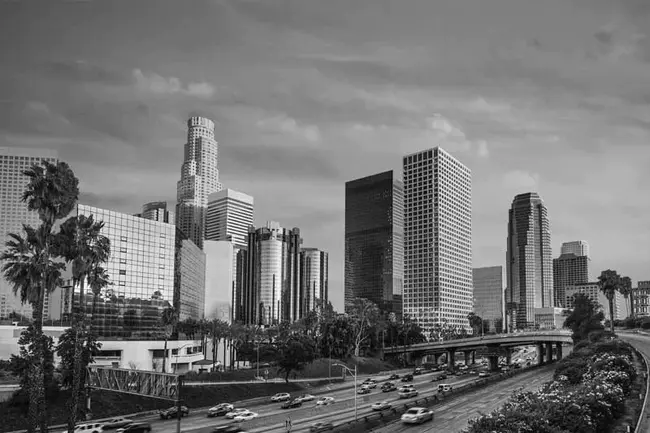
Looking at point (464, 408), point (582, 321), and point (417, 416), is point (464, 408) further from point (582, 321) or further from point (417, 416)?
point (582, 321)

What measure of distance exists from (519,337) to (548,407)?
Answer: 146722mm

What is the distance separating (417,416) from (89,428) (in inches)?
1573

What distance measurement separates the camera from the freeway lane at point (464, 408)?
72.8 metres

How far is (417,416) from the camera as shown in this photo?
246ft

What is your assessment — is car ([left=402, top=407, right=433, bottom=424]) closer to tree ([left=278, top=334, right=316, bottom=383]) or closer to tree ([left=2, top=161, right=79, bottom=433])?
tree ([left=2, top=161, right=79, bottom=433])

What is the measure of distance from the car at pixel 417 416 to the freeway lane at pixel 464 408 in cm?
67

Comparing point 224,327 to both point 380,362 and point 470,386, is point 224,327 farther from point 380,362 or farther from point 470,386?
point 470,386

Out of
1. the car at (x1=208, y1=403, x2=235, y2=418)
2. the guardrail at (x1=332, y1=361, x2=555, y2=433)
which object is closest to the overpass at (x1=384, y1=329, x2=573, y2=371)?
the guardrail at (x1=332, y1=361, x2=555, y2=433)

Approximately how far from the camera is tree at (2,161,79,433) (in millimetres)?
52594

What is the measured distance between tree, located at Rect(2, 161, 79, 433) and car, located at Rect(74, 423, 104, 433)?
56.8ft

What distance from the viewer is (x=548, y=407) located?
134ft

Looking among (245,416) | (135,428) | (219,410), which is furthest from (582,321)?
(135,428)

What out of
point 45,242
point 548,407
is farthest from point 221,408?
point 548,407

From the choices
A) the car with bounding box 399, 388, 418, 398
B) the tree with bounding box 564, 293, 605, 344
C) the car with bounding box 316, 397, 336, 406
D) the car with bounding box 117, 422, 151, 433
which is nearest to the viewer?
the car with bounding box 117, 422, 151, 433
